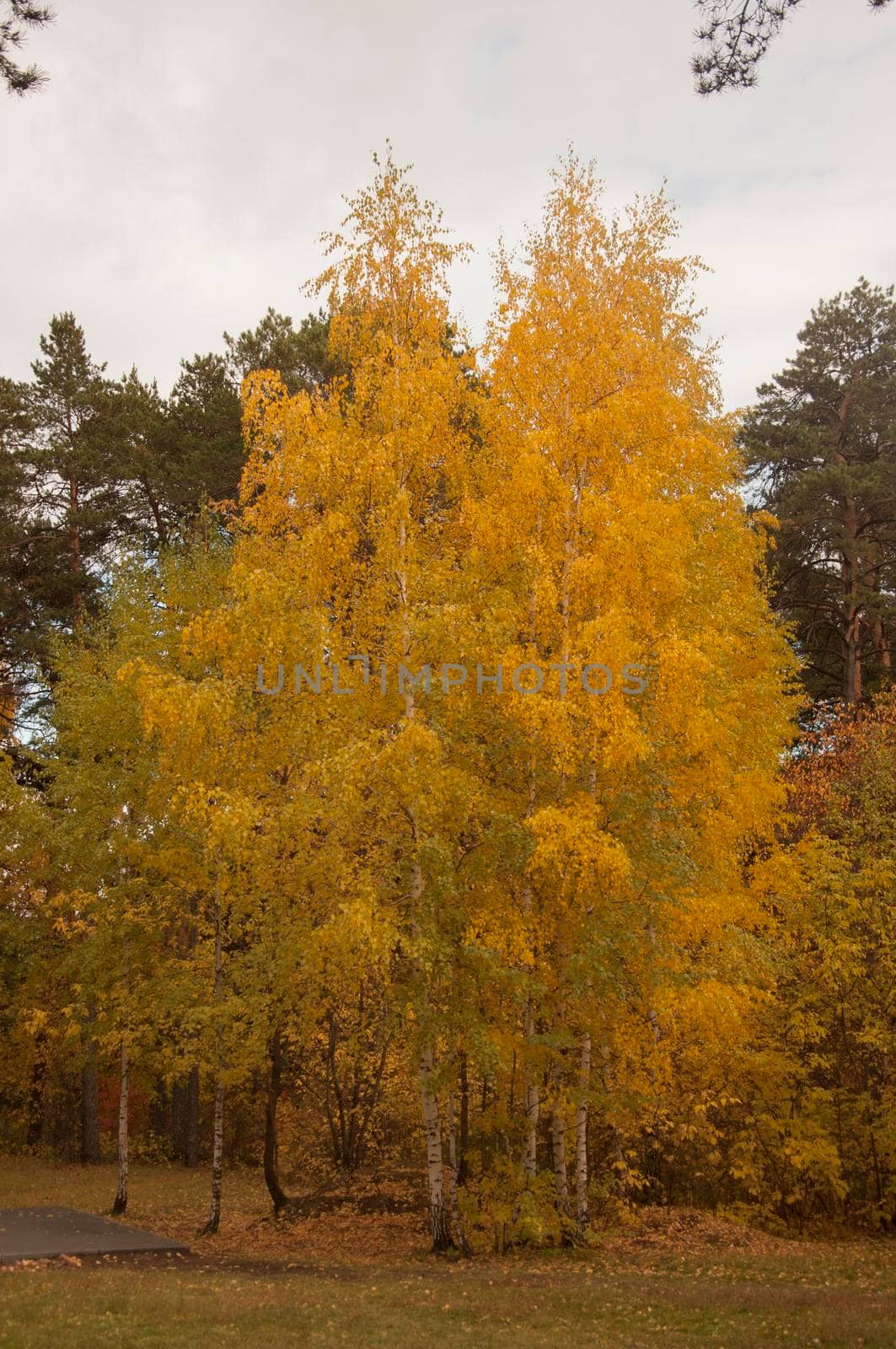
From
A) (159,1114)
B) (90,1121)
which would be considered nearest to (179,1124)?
(90,1121)

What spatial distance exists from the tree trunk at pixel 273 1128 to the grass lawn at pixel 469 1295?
69.0 inches

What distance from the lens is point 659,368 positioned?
13.2 meters

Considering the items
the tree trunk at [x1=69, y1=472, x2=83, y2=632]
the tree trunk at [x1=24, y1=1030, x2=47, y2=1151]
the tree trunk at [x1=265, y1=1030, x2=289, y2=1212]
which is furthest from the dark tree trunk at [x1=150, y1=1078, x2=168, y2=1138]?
the tree trunk at [x1=265, y1=1030, x2=289, y2=1212]

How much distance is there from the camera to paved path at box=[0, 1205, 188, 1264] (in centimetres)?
1095

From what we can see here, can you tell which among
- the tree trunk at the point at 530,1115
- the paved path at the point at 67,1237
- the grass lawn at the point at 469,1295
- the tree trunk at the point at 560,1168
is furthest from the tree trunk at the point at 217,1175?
the tree trunk at the point at 560,1168

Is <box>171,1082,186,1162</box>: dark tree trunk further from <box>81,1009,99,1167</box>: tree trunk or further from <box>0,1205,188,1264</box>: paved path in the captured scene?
<box>0,1205,188,1264</box>: paved path

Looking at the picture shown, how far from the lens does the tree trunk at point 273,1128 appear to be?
1484 centimetres

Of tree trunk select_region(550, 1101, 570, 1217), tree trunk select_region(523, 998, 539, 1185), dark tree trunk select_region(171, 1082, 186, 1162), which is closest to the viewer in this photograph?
tree trunk select_region(523, 998, 539, 1185)

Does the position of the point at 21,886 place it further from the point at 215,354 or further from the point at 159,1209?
the point at 215,354

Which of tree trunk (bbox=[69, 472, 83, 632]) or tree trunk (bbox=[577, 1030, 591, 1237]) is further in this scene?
tree trunk (bbox=[69, 472, 83, 632])

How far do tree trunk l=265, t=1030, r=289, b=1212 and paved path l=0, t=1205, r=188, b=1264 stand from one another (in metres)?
2.34

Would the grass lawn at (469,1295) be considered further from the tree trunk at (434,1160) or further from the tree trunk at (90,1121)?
the tree trunk at (90,1121)

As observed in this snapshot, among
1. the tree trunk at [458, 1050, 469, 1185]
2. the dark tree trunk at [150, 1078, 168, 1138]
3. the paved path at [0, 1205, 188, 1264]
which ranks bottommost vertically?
the dark tree trunk at [150, 1078, 168, 1138]

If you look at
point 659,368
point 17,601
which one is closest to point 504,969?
point 659,368
